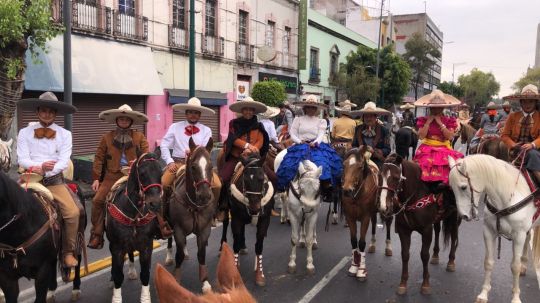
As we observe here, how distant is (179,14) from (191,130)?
42.7ft

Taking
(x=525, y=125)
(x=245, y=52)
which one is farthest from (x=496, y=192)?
(x=245, y=52)

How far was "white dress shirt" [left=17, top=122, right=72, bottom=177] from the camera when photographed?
4766mm

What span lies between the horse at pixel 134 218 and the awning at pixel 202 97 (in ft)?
41.1

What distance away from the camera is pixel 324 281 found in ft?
19.3

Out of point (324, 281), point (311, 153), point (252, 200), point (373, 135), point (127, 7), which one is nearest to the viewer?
point (252, 200)

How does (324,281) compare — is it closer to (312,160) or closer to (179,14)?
(312,160)

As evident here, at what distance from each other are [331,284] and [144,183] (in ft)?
9.80

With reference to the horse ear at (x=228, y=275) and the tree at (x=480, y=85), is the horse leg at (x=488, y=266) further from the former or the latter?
the tree at (x=480, y=85)

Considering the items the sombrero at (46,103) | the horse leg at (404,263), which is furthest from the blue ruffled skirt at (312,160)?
the sombrero at (46,103)

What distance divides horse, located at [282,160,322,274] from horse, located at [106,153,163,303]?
2.11 m

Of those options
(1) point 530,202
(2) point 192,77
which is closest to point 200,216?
(1) point 530,202

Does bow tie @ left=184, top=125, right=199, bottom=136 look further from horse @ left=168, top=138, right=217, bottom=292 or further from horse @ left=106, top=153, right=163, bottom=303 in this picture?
horse @ left=106, top=153, right=163, bottom=303

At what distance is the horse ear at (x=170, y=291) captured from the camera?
1.32 m

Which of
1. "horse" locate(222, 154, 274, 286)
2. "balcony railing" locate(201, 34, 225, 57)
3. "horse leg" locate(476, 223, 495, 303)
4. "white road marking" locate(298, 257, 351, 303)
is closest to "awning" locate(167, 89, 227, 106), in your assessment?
"balcony railing" locate(201, 34, 225, 57)
